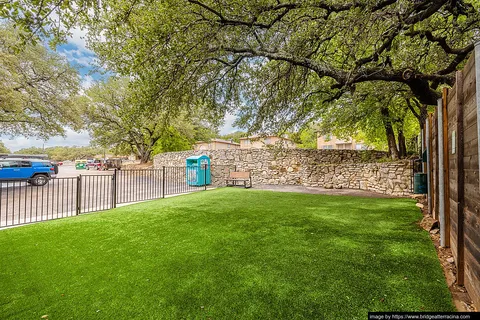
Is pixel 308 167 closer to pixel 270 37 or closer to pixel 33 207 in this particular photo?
pixel 270 37

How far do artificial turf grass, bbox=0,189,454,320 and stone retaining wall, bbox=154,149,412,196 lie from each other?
541cm

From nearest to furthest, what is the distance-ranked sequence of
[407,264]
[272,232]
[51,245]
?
[407,264] < [51,245] < [272,232]

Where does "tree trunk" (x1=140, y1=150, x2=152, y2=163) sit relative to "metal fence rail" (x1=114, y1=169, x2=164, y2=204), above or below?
above

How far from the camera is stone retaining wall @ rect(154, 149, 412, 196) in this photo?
9.59m

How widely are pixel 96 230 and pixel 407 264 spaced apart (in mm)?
5338

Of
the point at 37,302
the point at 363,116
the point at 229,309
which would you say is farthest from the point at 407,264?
the point at 363,116

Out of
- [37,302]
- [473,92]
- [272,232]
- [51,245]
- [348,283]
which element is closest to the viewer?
[473,92]

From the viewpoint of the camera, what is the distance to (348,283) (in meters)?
2.28

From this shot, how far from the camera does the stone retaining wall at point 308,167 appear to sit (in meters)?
9.59

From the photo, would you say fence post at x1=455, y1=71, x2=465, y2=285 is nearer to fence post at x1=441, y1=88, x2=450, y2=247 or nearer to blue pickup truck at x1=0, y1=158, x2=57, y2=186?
fence post at x1=441, y1=88, x2=450, y2=247

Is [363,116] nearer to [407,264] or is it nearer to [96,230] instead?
[407,264]

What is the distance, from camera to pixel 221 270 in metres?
2.63

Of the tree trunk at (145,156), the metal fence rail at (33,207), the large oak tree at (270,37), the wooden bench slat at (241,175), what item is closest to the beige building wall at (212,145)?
the tree trunk at (145,156)

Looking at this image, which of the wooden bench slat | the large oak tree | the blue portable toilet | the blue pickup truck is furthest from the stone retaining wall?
the blue pickup truck
